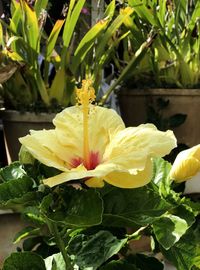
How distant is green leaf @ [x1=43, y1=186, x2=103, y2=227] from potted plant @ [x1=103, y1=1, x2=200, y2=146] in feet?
2.80

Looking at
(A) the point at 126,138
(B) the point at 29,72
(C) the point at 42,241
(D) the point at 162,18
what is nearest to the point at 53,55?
(B) the point at 29,72

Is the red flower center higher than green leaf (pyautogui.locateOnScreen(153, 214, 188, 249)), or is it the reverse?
the red flower center

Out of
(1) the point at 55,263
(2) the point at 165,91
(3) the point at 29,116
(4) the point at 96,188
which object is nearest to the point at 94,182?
(4) the point at 96,188

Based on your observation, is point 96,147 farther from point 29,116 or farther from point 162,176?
point 29,116

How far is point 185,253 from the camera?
0.62 metres

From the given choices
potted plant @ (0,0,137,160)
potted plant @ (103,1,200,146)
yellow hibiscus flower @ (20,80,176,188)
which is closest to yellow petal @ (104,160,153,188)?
yellow hibiscus flower @ (20,80,176,188)

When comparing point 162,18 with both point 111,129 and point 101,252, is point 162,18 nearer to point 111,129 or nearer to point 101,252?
point 111,129

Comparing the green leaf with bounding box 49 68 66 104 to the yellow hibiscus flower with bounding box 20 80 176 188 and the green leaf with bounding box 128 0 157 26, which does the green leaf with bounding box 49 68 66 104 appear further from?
the yellow hibiscus flower with bounding box 20 80 176 188

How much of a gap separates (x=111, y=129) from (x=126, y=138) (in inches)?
1.7

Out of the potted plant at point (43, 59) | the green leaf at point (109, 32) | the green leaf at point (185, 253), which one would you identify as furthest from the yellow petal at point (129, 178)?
the green leaf at point (109, 32)

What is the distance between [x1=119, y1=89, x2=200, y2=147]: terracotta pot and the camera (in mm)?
1413

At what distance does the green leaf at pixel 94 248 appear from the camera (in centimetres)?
56

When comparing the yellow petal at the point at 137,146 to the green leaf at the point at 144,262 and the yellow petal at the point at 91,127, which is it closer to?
the yellow petal at the point at 91,127

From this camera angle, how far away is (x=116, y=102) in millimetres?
1522
